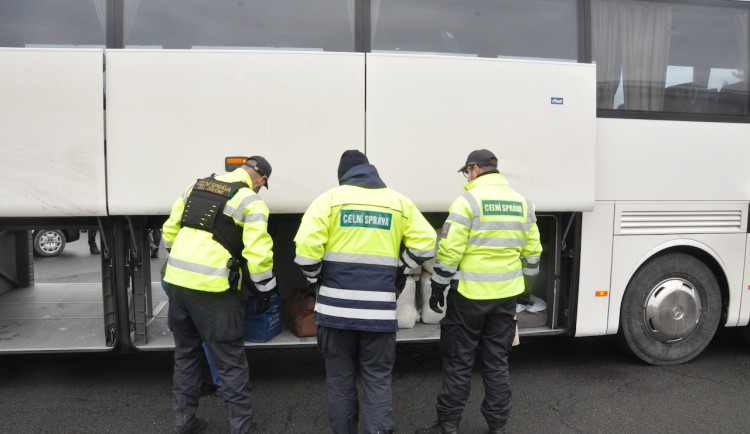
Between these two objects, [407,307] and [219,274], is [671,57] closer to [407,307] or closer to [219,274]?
[407,307]

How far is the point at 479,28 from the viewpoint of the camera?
4336 mm

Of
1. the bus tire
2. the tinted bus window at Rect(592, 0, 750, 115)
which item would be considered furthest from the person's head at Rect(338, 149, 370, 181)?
the bus tire

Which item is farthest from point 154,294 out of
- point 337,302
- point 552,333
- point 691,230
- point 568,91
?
point 691,230

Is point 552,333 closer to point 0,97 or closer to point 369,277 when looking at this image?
point 369,277

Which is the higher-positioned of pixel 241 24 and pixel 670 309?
pixel 241 24

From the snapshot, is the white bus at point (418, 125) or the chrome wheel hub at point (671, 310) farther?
the chrome wheel hub at point (671, 310)

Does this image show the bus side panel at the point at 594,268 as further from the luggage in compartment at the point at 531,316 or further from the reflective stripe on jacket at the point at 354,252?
the reflective stripe on jacket at the point at 354,252

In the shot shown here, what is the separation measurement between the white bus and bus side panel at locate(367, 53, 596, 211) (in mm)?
15

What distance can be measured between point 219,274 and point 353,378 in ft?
3.29

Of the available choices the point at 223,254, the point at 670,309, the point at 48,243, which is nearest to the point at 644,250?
the point at 670,309

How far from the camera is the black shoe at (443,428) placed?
11.7 ft

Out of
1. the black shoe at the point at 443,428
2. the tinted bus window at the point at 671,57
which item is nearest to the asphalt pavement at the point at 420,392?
the black shoe at the point at 443,428

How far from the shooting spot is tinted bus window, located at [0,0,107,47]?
12.7ft

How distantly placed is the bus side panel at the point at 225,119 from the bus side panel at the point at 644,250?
8.00ft
